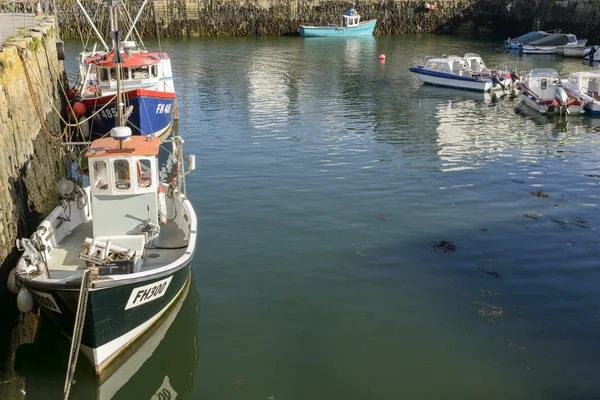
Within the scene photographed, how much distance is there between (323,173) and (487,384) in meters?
12.7

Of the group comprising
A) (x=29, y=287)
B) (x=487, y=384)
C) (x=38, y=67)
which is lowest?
(x=487, y=384)

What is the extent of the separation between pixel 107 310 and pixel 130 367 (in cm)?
139

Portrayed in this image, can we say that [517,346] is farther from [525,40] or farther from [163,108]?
[525,40]

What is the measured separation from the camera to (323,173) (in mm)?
23156

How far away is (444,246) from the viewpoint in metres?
16.9

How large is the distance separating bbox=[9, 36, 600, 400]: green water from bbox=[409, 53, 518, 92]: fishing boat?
6.25m

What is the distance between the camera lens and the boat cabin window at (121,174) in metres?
13.5

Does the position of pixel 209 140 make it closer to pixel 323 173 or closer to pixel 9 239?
pixel 323 173

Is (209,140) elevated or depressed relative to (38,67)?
depressed

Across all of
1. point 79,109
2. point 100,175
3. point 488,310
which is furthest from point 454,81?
point 100,175

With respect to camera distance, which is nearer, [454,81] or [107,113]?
[107,113]

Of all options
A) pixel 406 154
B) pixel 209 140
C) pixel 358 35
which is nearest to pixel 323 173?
pixel 406 154

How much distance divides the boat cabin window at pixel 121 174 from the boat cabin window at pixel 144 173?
0.26 metres

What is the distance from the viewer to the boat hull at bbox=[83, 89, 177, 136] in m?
26.4
